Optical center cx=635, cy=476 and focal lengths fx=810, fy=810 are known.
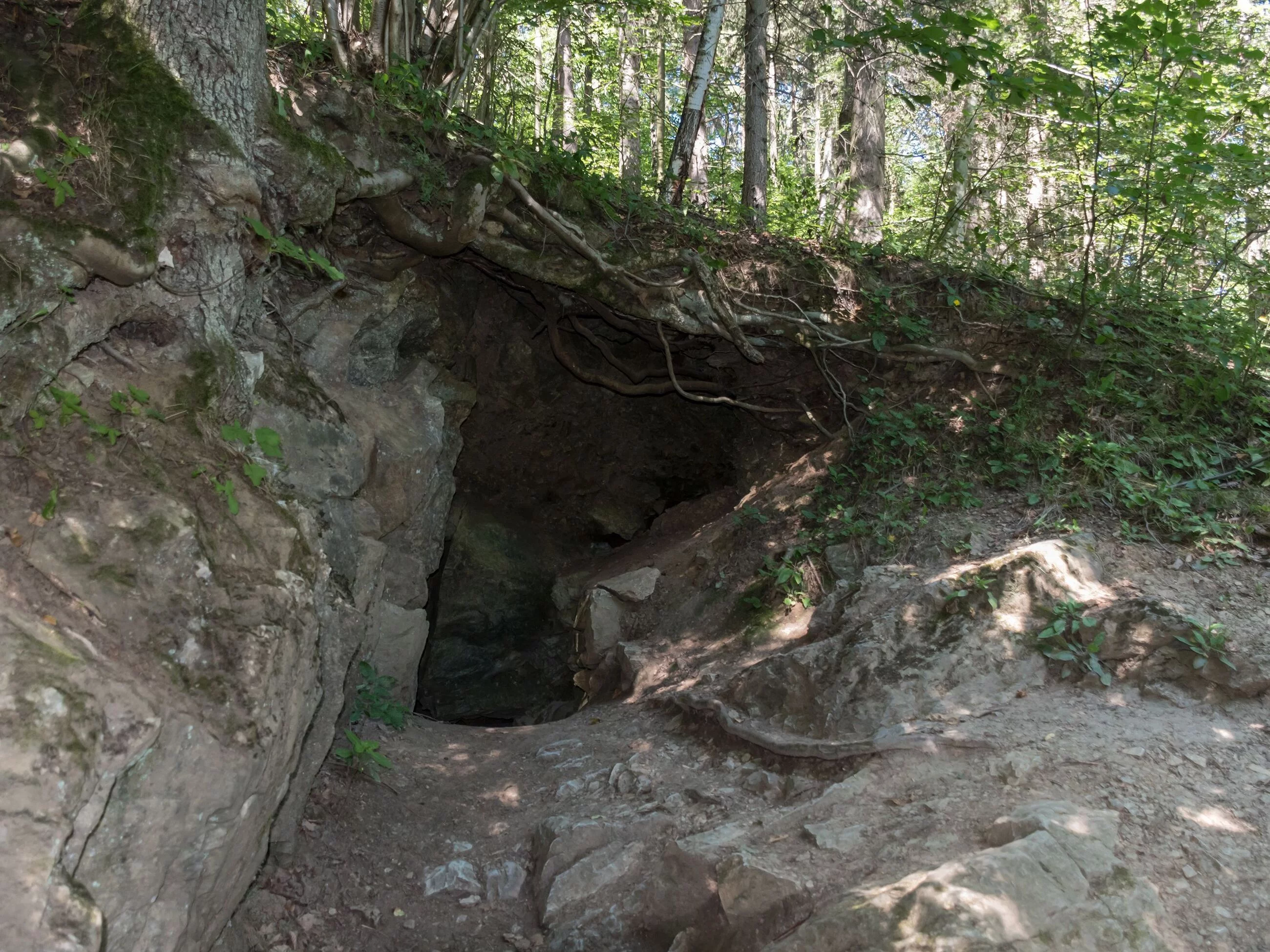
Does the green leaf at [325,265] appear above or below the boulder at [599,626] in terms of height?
above

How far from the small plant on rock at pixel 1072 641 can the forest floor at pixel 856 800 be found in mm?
109

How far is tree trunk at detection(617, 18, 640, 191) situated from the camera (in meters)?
10.1

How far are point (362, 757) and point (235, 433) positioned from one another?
2389 millimetres

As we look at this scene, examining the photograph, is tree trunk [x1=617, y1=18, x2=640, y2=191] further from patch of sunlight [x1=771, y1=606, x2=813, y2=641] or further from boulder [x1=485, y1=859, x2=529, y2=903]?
boulder [x1=485, y1=859, x2=529, y2=903]

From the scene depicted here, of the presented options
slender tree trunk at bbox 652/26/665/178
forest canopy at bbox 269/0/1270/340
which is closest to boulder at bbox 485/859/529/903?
forest canopy at bbox 269/0/1270/340

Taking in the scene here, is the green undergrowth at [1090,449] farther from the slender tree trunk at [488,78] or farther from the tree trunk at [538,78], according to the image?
the tree trunk at [538,78]

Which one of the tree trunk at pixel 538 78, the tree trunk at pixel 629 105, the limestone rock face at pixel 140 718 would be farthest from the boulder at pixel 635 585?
the tree trunk at pixel 538 78

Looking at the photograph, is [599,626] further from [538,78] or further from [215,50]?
[538,78]

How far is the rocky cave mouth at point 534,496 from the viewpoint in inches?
348

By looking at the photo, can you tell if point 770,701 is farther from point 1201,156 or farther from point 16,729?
point 1201,156

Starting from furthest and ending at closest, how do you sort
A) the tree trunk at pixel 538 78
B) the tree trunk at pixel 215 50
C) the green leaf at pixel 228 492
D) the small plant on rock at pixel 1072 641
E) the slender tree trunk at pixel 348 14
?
the tree trunk at pixel 538 78, the slender tree trunk at pixel 348 14, the small plant on rock at pixel 1072 641, the tree trunk at pixel 215 50, the green leaf at pixel 228 492

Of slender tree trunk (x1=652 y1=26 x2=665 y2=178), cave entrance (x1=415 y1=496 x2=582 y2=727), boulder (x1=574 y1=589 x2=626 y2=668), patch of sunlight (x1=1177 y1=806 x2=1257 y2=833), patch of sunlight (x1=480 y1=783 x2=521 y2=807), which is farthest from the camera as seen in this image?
slender tree trunk (x1=652 y1=26 x2=665 y2=178)

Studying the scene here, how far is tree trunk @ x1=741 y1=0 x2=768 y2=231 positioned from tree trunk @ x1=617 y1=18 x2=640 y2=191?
1.57 meters

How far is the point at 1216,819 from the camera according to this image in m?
3.24
